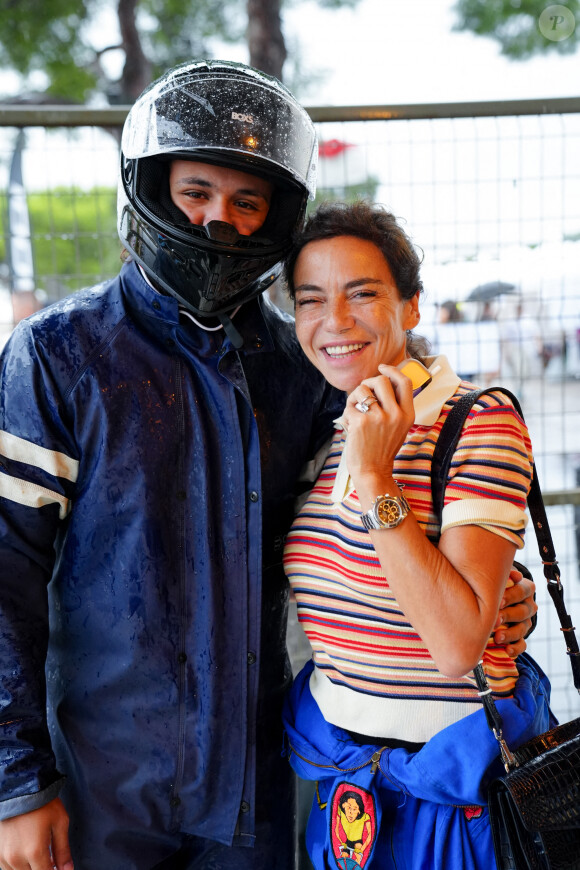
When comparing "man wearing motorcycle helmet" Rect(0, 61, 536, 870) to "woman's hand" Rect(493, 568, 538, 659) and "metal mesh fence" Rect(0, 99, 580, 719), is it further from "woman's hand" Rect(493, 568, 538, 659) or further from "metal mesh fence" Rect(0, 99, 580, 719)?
"metal mesh fence" Rect(0, 99, 580, 719)

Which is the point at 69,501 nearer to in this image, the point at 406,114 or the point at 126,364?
the point at 126,364

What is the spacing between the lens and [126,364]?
1.72 meters

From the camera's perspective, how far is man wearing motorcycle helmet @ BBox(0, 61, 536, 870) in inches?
65.6

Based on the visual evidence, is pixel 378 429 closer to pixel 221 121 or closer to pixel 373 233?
pixel 373 233

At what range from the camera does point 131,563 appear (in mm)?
1707

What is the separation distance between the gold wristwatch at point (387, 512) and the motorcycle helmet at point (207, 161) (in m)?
0.57

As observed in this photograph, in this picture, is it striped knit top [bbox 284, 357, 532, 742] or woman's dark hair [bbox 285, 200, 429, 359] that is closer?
striped knit top [bbox 284, 357, 532, 742]

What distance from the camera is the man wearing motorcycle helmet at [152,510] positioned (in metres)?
1.67

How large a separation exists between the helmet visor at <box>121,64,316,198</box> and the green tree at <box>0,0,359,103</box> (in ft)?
26.4

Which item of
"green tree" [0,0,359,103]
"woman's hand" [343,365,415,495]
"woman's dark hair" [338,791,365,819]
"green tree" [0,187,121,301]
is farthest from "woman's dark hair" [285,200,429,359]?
Answer: "green tree" [0,0,359,103]

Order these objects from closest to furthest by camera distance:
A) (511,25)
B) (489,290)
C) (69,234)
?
1. (69,234)
2. (489,290)
3. (511,25)

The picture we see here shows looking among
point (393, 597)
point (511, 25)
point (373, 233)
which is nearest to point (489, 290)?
point (373, 233)

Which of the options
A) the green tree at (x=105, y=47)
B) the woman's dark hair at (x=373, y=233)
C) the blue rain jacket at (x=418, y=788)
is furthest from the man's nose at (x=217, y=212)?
the green tree at (x=105, y=47)

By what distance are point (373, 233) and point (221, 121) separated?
40cm
